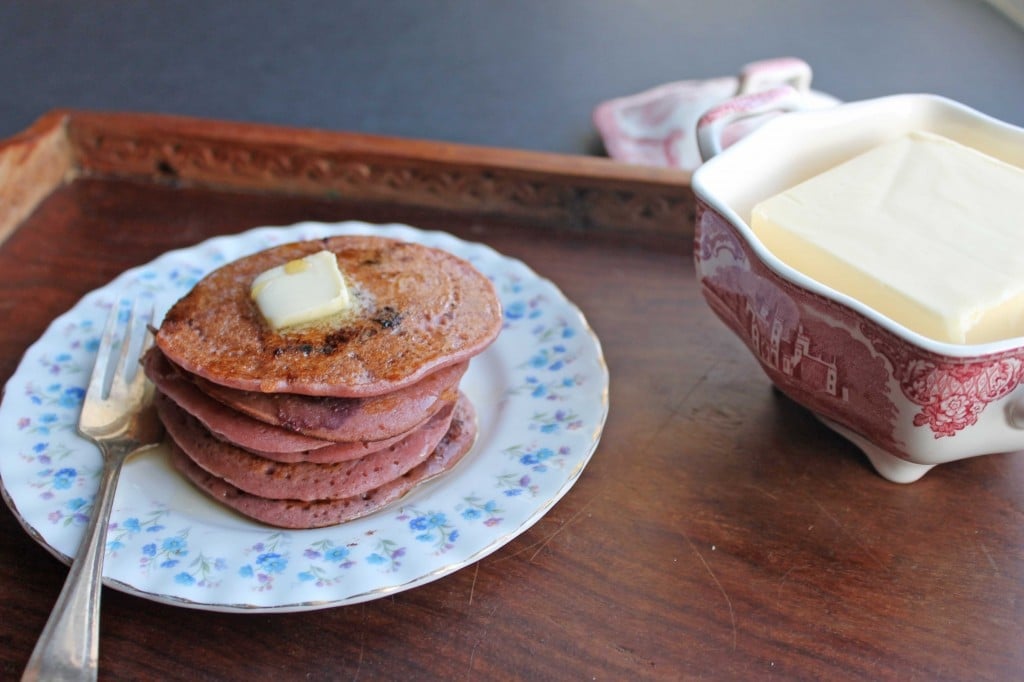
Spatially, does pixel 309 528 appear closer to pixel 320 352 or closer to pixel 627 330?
pixel 320 352

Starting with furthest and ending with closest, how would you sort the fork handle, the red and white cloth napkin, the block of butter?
1. the red and white cloth napkin
2. the block of butter
3. the fork handle

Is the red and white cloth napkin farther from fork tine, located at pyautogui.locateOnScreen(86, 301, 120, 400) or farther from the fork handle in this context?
the fork handle

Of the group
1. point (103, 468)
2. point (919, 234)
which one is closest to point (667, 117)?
point (919, 234)

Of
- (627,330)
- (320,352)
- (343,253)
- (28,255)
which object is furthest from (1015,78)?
(28,255)

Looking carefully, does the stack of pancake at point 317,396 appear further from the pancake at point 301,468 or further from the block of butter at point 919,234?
the block of butter at point 919,234

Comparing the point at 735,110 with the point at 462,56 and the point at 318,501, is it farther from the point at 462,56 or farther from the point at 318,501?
the point at 462,56

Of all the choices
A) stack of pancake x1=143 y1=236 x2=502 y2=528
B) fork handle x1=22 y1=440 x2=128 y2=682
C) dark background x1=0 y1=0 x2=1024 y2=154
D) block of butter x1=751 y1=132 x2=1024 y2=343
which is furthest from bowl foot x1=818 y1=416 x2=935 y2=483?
dark background x1=0 y1=0 x2=1024 y2=154

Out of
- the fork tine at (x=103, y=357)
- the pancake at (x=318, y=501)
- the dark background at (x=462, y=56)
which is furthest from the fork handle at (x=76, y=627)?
the dark background at (x=462, y=56)

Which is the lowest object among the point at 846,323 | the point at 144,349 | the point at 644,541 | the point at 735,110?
the point at 644,541
